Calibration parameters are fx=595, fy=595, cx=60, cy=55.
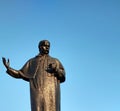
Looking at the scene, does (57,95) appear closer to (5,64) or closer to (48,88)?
(48,88)

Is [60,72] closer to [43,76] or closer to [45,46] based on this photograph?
[43,76]

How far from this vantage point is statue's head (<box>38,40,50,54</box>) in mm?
18312

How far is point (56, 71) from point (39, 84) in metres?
0.65

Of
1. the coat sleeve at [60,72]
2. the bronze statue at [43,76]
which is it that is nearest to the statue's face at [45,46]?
the bronze statue at [43,76]

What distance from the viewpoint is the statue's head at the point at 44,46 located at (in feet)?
60.1

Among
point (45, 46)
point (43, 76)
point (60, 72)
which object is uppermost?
point (45, 46)

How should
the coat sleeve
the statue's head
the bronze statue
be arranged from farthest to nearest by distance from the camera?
the statue's head → the coat sleeve → the bronze statue

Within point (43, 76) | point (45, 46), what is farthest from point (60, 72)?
point (45, 46)

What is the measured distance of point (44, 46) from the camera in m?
18.3

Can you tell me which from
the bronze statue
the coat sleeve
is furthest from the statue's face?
the coat sleeve

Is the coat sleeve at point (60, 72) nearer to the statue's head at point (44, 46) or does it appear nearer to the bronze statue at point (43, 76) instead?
the bronze statue at point (43, 76)

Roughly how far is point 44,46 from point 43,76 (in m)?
1.03

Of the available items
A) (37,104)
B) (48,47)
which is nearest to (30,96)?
(37,104)

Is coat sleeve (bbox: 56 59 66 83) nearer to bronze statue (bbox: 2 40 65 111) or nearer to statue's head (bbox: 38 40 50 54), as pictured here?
bronze statue (bbox: 2 40 65 111)
